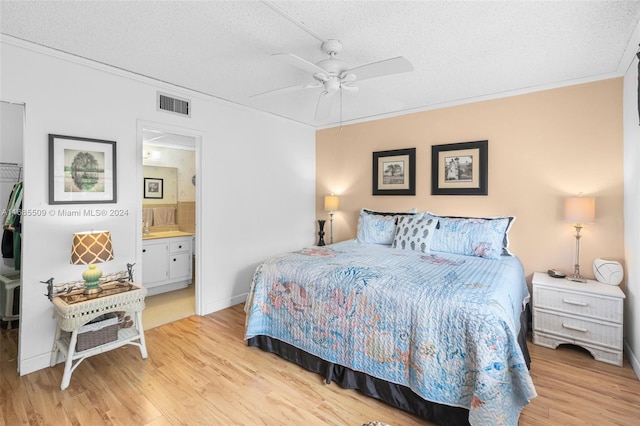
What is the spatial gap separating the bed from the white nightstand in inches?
7.6

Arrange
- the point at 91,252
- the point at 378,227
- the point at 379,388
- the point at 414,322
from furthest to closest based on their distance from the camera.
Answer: the point at 378,227 < the point at 91,252 < the point at 379,388 < the point at 414,322

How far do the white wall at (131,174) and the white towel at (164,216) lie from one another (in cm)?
183

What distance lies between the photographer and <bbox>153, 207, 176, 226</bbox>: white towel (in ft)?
16.2

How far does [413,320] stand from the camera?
6.34ft

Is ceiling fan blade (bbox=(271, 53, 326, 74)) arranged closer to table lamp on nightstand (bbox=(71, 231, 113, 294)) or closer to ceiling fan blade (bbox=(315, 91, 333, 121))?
ceiling fan blade (bbox=(315, 91, 333, 121))

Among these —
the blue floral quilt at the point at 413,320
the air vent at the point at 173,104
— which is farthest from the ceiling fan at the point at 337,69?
the blue floral quilt at the point at 413,320

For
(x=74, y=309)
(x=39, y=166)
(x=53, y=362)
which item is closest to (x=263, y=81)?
(x=39, y=166)

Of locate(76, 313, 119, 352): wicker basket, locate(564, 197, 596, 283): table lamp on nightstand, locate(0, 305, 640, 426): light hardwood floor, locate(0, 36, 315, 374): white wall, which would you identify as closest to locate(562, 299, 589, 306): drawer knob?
locate(564, 197, 596, 283): table lamp on nightstand

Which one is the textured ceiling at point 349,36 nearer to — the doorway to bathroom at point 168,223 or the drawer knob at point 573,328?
the doorway to bathroom at point 168,223

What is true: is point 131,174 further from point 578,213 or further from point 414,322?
point 578,213

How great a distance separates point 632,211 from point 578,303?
87 cm

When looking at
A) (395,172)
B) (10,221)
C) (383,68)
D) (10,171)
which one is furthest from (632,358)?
(10,171)

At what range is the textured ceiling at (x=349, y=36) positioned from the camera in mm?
1947

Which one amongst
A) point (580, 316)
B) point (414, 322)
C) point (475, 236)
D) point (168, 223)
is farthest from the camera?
point (168, 223)
